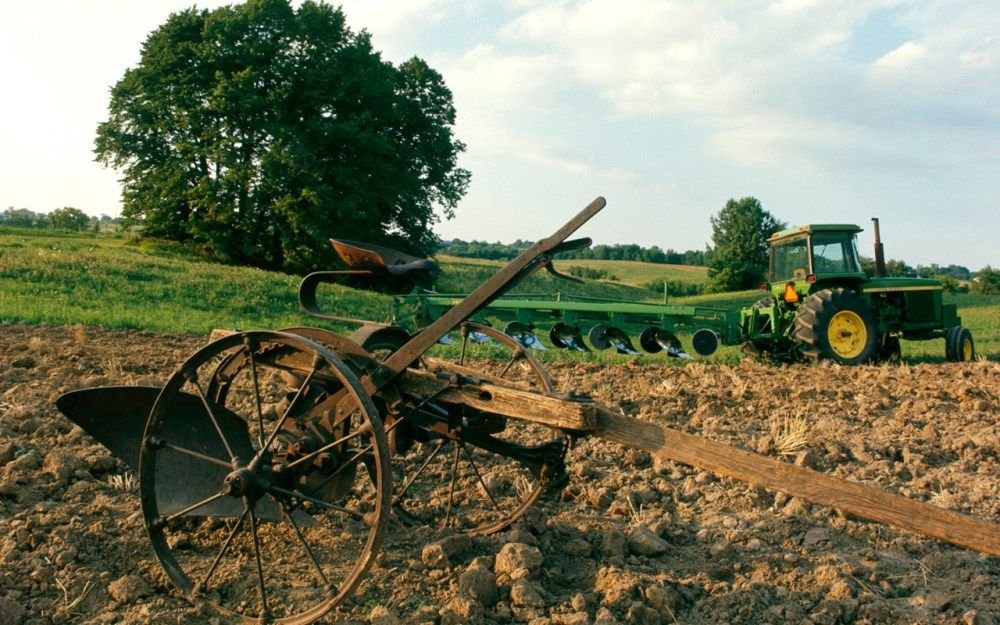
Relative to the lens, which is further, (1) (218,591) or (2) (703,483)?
(2) (703,483)

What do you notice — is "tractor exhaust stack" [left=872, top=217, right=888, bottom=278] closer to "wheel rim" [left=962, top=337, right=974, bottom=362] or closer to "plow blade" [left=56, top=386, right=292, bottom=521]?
"wheel rim" [left=962, top=337, right=974, bottom=362]

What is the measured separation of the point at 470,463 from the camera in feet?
17.9

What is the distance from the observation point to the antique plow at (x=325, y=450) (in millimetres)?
3416

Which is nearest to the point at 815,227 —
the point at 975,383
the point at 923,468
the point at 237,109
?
the point at 975,383

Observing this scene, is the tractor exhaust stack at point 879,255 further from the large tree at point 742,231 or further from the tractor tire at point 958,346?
the large tree at point 742,231

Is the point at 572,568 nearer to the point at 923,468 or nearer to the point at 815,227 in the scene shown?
the point at 923,468

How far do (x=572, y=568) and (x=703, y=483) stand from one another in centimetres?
171

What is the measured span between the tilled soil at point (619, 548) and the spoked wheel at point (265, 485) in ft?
0.65

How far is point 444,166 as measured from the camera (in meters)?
39.6

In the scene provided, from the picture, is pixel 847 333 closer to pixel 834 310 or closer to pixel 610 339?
pixel 834 310

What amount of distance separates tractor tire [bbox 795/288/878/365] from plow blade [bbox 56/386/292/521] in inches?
363

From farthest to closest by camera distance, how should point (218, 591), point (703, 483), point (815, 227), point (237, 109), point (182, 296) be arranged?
point (237, 109) → point (182, 296) → point (815, 227) → point (703, 483) → point (218, 591)

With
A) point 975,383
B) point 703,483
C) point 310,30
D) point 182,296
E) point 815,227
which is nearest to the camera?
point 703,483

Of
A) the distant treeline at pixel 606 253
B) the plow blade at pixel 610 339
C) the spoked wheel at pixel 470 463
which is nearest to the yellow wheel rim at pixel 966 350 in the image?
the plow blade at pixel 610 339
